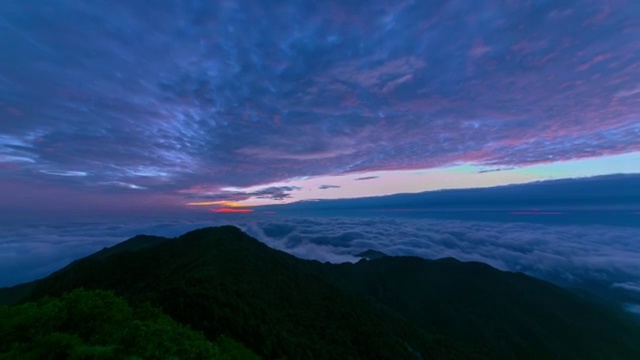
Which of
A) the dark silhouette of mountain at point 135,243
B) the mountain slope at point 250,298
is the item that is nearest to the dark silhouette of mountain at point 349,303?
the mountain slope at point 250,298

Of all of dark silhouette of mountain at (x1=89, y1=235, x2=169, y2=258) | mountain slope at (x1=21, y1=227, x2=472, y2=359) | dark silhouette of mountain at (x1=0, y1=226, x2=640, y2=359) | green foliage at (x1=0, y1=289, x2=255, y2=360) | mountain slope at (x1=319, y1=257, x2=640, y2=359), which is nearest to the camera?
green foliage at (x1=0, y1=289, x2=255, y2=360)

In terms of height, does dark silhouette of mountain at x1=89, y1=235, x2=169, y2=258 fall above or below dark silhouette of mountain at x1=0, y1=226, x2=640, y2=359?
above

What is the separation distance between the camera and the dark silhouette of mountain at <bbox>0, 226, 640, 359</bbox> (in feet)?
130

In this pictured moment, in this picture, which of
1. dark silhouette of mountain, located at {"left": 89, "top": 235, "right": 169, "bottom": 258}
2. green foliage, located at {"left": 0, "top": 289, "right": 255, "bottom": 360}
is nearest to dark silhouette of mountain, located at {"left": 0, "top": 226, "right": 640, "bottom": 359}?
dark silhouette of mountain, located at {"left": 89, "top": 235, "right": 169, "bottom": 258}

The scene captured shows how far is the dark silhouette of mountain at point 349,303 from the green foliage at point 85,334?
1781 cm

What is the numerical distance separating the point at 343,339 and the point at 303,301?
1318cm

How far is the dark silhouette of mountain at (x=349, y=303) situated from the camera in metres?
39.8

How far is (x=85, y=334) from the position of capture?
15.9 m

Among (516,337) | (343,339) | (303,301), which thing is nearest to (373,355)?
(343,339)

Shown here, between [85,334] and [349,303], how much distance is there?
64687mm

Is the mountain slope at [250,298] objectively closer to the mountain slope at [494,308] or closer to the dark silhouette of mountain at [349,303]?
the dark silhouette of mountain at [349,303]

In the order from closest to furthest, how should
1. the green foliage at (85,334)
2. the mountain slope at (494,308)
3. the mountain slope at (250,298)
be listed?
1. the green foliage at (85,334)
2. the mountain slope at (250,298)
3. the mountain slope at (494,308)

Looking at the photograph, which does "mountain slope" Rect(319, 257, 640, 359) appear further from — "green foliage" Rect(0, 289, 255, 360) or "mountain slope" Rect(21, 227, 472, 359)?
"green foliage" Rect(0, 289, 255, 360)

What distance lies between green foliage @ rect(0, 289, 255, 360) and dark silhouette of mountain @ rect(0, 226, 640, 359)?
1781 cm
